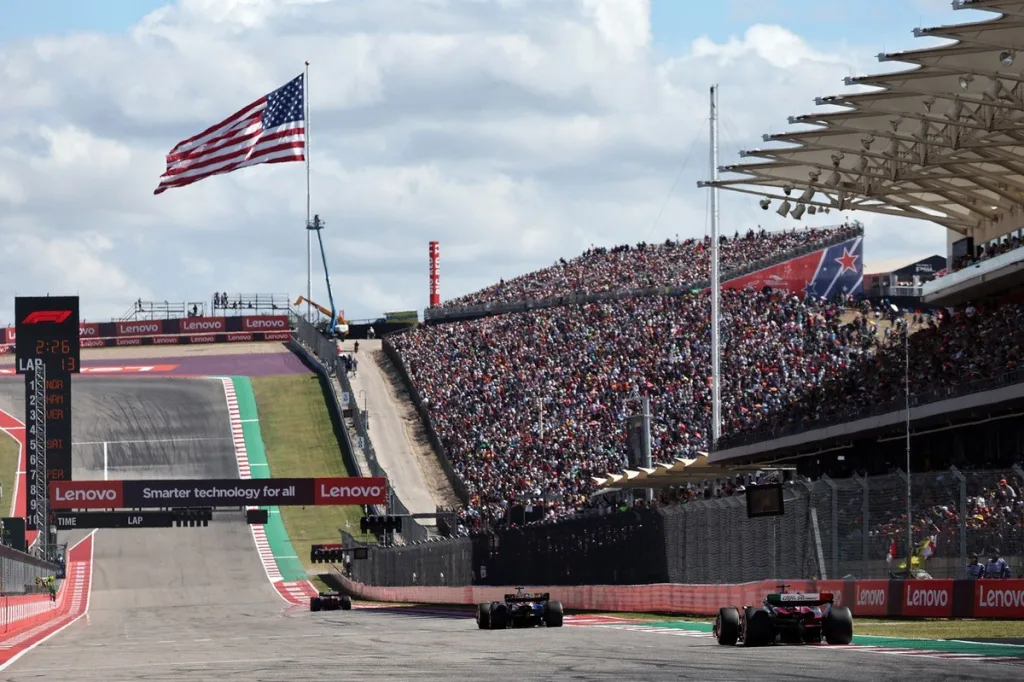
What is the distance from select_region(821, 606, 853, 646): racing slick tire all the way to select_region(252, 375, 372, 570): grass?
4693 cm

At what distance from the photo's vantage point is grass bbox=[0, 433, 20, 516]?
2734 inches

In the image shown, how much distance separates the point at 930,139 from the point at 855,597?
15992mm

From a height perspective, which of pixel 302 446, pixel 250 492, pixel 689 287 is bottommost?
pixel 250 492

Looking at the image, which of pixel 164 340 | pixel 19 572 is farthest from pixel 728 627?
pixel 164 340

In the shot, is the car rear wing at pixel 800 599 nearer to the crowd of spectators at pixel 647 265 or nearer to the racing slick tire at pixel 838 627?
the racing slick tire at pixel 838 627

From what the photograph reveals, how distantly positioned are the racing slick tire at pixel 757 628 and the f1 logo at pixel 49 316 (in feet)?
142

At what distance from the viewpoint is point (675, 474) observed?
4556cm

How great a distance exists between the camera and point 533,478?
61.9 meters

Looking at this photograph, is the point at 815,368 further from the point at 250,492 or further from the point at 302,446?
the point at 302,446

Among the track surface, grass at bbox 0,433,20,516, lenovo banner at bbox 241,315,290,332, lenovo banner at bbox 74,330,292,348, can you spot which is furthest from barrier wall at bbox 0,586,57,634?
lenovo banner at bbox 74,330,292,348

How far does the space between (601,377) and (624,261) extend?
25679 mm

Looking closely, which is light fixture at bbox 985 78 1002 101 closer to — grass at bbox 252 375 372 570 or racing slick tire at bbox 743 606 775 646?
racing slick tire at bbox 743 606 775 646

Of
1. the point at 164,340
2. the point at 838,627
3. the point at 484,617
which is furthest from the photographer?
the point at 164,340

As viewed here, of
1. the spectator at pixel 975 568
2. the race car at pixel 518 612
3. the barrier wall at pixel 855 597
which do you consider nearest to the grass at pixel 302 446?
the barrier wall at pixel 855 597
